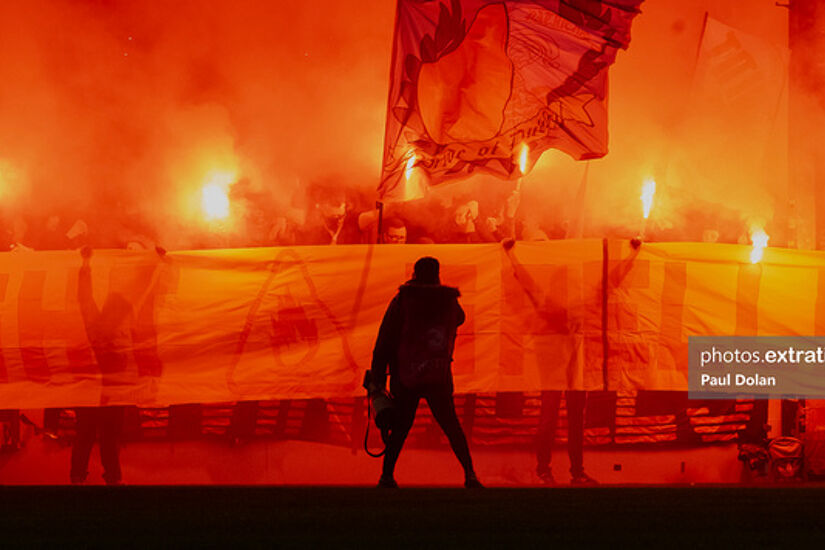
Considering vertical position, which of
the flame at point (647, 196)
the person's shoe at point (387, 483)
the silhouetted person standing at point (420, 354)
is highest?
the flame at point (647, 196)

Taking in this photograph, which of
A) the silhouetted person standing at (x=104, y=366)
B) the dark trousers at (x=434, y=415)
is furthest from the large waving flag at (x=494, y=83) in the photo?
the dark trousers at (x=434, y=415)

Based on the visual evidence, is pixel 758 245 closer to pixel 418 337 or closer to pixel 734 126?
pixel 734 126

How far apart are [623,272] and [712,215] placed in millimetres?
2229

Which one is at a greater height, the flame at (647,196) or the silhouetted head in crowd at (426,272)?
the flame at (647,196)

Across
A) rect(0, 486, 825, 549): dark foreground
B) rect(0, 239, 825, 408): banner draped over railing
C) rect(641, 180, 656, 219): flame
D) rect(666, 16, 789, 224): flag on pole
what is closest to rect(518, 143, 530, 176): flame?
rect(0, 239, 825, 408): banner draped over railing

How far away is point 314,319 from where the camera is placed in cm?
875

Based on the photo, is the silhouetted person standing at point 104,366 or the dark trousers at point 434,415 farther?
the silhouetted person standing at point 104,366

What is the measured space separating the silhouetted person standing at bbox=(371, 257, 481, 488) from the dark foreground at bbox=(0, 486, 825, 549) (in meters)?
0.90

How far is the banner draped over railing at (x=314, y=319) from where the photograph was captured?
8656mm

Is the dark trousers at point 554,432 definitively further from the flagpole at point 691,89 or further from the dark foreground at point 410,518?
the dark foreground at point 410,518

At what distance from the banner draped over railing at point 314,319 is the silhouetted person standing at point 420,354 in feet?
6.62

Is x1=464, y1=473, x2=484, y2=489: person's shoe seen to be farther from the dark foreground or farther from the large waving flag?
the large waving flag

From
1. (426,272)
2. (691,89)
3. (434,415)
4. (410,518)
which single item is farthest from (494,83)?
(410,518)

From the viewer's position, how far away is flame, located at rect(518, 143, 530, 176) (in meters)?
8.80
